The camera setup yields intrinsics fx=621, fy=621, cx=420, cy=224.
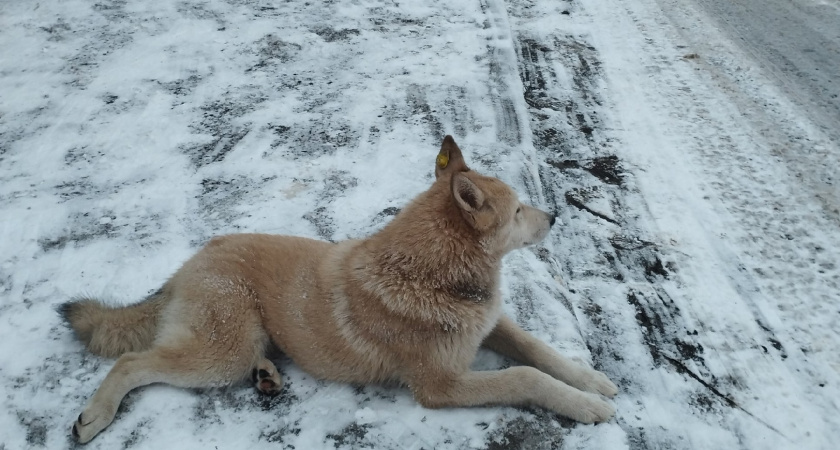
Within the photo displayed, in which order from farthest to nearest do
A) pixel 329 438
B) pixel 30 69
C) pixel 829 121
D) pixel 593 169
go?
pixel 30 69
pixel 829 121
pixel 593 169
pixel 329 438

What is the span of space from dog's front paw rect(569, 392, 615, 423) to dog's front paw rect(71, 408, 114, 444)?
2441 millimetres

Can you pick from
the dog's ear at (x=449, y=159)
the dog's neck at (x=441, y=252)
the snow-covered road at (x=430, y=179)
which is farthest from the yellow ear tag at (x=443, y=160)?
the snow-covered road at (x=430, y=179)

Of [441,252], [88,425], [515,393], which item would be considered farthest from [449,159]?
[88,425]

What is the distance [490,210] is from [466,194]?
0.70 ft

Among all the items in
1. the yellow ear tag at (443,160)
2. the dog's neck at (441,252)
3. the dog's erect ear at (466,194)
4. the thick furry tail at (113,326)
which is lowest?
the thick furry tail at (113,326)

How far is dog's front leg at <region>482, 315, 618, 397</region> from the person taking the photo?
3.47 meters

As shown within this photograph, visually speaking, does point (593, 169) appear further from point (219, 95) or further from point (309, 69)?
point (219, 95)

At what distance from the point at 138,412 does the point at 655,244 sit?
3.62 m

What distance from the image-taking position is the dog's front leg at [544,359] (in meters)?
3.47

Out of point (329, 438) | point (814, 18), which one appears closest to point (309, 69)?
point (329, 438)

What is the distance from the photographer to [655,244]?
464 centimetres

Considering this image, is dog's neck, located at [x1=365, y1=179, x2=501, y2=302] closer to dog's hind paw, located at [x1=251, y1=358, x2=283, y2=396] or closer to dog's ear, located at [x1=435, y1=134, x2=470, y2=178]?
dog's ear, located at [x1=435, y1=134, x2=470, y2=178]

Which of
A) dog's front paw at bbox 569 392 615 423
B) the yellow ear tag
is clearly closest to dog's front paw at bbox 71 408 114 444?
the yellow ear tag

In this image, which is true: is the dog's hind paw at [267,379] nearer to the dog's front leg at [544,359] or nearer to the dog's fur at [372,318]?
the dog's fur at [372,318]
